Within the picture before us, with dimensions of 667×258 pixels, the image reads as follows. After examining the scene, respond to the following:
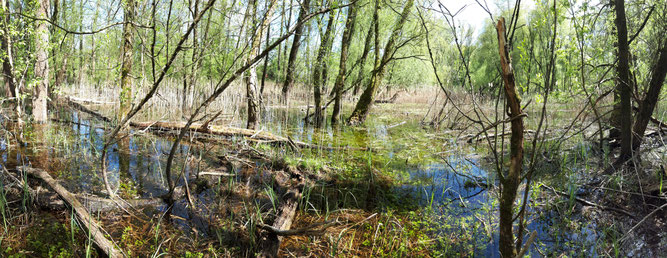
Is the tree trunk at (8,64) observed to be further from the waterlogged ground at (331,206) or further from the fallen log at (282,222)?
the fallen log at (282,222)

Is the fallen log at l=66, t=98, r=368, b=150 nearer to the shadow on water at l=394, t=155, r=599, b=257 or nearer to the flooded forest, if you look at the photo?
the flooded forest

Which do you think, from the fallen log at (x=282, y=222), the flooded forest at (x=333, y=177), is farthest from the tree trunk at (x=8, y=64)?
the fallen log at (x=282, y=222)

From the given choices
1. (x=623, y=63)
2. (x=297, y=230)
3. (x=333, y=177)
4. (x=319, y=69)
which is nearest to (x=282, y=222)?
(x=297, y=230)

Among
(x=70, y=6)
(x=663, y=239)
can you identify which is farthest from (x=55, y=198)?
(x=70, y=6)

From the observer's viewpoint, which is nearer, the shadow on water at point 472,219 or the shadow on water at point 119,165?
the shadow on water at point 472,219

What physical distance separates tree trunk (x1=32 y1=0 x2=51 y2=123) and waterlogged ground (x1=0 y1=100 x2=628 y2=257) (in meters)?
1.12

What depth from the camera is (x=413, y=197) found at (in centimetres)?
387

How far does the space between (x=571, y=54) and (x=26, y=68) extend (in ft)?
27.3

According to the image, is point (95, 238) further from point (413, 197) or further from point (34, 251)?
point (413, 197)

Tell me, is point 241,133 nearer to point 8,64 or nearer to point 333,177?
point 333,177

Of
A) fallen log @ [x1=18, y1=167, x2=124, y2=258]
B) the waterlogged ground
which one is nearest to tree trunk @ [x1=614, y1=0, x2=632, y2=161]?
the waterlogged ground

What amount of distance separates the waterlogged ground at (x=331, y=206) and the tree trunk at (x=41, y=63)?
1116mm

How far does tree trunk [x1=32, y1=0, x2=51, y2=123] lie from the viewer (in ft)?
19.4

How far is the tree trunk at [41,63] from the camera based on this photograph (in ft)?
19.4
